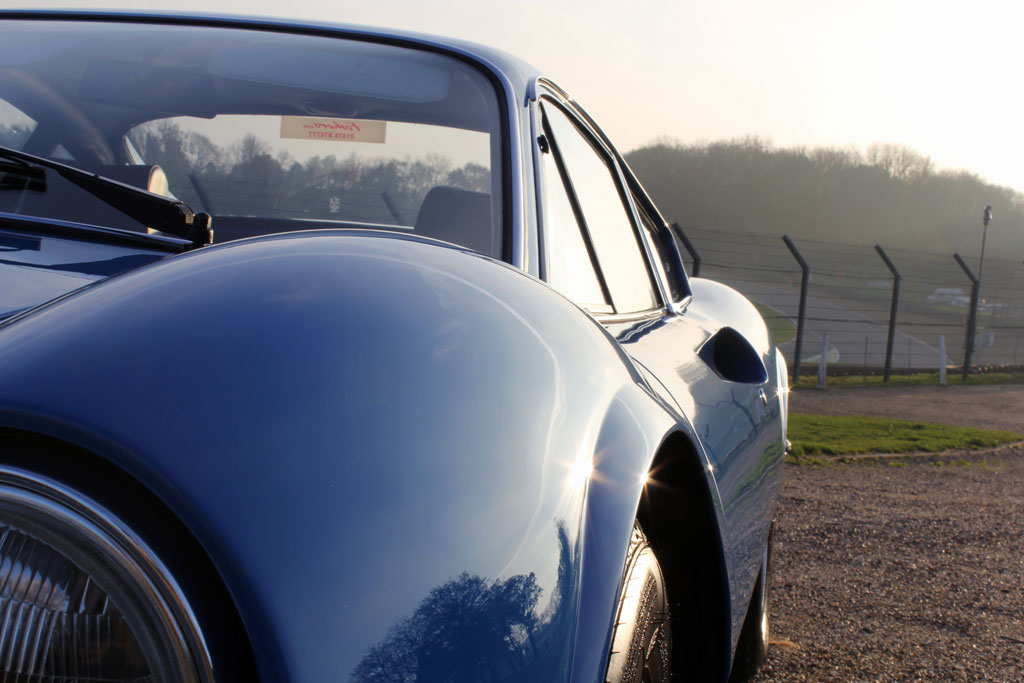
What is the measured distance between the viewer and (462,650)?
71 cm

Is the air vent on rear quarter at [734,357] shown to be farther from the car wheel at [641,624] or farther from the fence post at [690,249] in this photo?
the fence post at [690,249]

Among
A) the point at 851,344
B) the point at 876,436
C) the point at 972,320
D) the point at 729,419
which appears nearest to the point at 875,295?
the point at 851,344

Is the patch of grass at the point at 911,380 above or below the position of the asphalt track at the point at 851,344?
above

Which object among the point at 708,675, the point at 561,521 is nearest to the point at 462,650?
the point at 561,521

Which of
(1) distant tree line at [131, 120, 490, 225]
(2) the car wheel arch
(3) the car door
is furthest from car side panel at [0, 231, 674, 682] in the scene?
(1) distant tree line at [131, 120, 490, 225]

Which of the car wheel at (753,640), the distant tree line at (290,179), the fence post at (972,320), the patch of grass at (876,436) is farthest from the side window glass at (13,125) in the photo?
the fence post at (972,320)

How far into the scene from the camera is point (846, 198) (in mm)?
86688

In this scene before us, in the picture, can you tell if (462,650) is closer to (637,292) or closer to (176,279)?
(176,279)

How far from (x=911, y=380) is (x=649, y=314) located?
19.5 metres

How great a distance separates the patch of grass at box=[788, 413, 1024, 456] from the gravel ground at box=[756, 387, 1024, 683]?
73cm

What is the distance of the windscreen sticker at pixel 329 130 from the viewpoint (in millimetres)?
1936

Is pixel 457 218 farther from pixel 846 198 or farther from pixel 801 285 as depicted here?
pixel 846 198

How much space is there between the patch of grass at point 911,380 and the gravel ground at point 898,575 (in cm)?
1023

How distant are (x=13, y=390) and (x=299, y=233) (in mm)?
483
